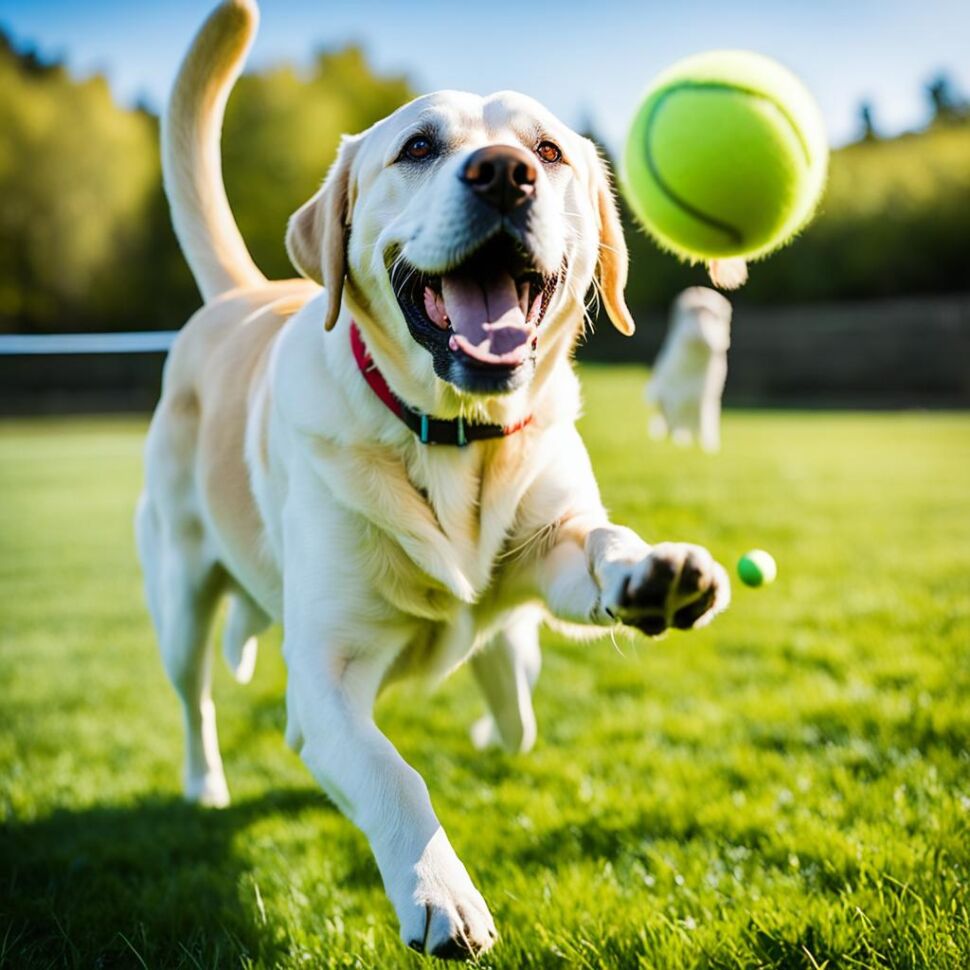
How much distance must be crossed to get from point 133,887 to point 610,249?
2216 millimetres

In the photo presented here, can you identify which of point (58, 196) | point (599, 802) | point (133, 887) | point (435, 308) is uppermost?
point (435, 308)

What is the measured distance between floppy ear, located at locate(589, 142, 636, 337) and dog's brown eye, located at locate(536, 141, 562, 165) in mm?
249

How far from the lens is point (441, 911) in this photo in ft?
6.24

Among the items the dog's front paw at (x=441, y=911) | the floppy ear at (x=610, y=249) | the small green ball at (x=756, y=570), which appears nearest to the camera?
the dog's front paw at (x=441, y=911)

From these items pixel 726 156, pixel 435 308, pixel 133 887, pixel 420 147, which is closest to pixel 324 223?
pixel 420 147

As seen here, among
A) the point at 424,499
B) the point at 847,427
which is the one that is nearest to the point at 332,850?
the point at 424,499

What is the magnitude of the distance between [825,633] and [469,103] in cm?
338

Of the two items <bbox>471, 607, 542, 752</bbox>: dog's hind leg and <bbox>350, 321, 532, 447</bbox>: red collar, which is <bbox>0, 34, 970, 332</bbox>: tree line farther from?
<bbox>350, 321, 532, 447</bbox>: red collar

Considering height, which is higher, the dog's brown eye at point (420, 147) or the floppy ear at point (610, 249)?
the dog's brown eye at point (420, 147)

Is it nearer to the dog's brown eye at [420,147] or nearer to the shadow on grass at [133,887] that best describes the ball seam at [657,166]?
the dog's brown eye at [420,147]

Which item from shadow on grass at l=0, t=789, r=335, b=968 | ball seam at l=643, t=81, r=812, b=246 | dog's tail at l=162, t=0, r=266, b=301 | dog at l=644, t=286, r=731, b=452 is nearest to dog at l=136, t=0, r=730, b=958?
ball seam at l=643, t=81, r=812, b=246

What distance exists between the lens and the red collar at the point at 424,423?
265 centimetres

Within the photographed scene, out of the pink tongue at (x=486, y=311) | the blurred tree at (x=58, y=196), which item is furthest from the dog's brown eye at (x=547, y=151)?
the blurred tree at (x=58, y=196)

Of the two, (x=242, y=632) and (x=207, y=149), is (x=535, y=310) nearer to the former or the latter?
(x=242, y=632)
